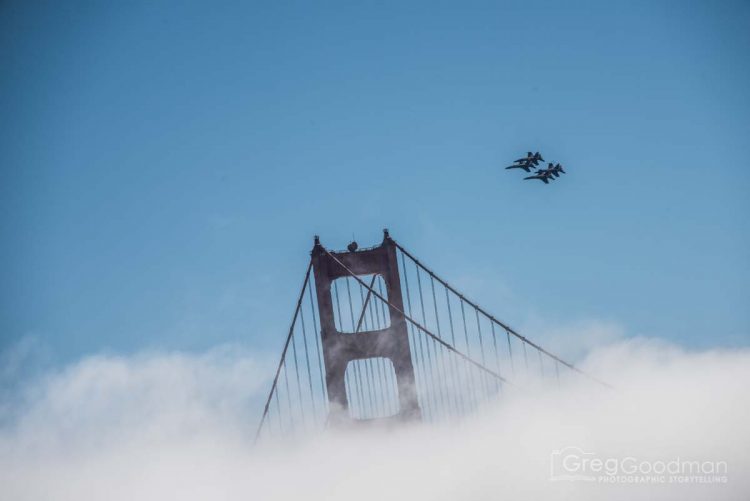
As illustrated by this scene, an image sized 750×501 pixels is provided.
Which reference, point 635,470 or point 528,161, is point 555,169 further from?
point 635,470

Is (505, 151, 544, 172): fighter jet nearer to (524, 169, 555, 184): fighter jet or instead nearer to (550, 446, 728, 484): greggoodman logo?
(524, 169, 555, 184): fighter jet

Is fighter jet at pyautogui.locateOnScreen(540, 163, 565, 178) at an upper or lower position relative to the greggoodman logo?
upper

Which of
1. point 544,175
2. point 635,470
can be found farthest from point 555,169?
point 635,470

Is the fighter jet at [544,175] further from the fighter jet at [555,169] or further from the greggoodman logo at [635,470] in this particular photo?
the greggoodman logo at [635,470]

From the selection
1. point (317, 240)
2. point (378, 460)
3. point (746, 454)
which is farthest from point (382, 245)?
point (746, 454)

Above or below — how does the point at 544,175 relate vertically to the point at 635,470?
above
